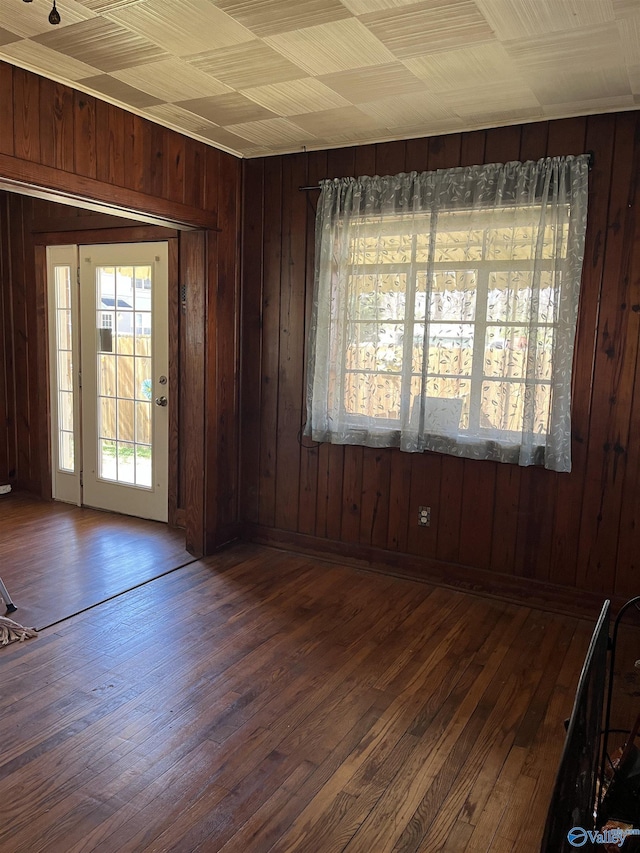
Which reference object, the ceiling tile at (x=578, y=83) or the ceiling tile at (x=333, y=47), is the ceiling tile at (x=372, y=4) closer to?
the ceiling tile at (x=333, y=47)

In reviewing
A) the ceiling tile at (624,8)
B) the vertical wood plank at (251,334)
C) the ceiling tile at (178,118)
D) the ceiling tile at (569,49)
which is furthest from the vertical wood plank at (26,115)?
the ceiling tile at (624,8)

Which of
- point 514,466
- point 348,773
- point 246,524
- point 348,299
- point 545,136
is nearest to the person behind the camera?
point 348,773

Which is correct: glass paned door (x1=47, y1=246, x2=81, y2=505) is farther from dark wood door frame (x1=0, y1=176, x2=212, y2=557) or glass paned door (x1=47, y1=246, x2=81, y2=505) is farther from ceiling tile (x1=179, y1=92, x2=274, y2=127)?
ceiling tile (x1=179, y1=92, x2=274, y2=127)

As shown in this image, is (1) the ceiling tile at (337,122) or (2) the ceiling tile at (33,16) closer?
(2) the ceiling tile at (33,16)

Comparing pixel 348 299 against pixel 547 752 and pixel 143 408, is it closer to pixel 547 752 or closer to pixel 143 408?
pixel 143 408

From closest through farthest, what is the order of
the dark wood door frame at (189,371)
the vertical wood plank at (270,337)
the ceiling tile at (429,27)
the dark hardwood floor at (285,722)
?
the dark hardwood floor at (285,722) → the ceiling tile at (429,27) → the dark wood door frame at (189,371) → the vertical wood plank at (270,337)

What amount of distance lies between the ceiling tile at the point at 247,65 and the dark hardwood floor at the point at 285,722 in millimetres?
2610

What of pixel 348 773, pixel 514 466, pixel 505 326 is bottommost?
pixel 348 773

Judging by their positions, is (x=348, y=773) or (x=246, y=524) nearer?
(x=348, y=773)

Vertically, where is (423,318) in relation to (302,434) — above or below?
above

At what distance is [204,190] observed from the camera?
13.2 feet

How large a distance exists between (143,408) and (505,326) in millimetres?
2720

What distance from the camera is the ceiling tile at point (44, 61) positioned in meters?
2.68

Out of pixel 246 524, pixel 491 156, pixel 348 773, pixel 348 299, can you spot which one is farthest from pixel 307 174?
pixel 348 773
